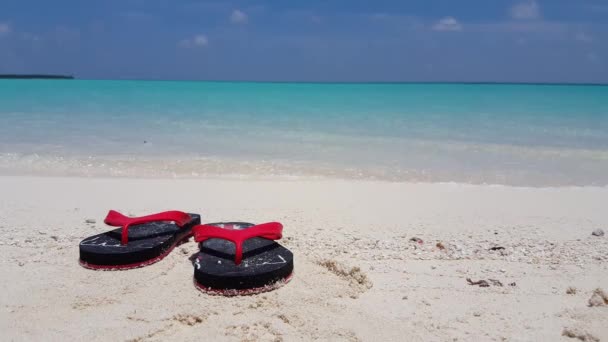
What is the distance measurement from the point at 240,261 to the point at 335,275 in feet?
2.07

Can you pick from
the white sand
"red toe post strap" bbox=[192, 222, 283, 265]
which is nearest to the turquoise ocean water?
the white sand

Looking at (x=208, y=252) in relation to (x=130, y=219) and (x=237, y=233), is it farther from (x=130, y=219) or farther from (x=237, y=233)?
(x=130, y=219)

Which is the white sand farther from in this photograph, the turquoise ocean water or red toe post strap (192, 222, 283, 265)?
the turquoise ocean water

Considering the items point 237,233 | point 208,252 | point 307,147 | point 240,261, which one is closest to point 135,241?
point 208,252

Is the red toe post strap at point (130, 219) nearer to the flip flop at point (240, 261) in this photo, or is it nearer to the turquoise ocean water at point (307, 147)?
the flip flop at point (240, 261)

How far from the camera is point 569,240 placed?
3979 mm

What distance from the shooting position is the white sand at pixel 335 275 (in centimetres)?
238

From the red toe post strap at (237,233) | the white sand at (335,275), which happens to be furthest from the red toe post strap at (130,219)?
the red toe post strap at (237,233)

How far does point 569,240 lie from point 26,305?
160 inches

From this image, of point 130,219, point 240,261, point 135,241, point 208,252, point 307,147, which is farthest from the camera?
point 307,147

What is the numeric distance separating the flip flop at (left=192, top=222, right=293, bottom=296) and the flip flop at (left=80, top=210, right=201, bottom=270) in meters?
0.28

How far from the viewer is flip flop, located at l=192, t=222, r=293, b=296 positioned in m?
2.66

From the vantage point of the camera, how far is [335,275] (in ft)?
9.85

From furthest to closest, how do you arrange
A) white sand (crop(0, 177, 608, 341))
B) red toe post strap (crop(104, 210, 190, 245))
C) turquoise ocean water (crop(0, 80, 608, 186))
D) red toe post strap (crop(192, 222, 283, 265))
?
turquoise ocean water (crop(0, 80, 608, 186)) < red toe post strap (crop(104, 210, 190, 245)) < red toe post strap (crop(192, 222, 283, 265)) < white sand (crop(0, 177, 608, 341))
